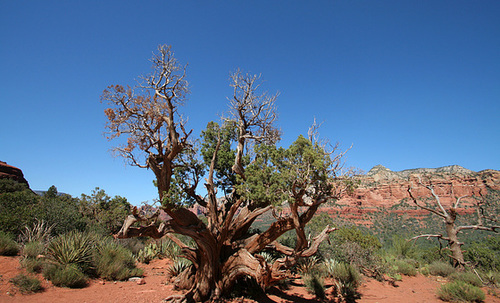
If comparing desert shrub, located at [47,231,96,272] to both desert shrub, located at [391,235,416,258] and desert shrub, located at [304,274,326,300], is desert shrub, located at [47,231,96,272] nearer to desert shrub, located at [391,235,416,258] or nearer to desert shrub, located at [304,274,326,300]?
desert shrub, located at [304,274,326,300]

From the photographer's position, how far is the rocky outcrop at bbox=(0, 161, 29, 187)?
49756 millimetres

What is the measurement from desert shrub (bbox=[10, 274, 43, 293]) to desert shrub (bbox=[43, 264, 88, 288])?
57cm

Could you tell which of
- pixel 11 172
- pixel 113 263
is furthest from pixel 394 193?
pixel 11 172

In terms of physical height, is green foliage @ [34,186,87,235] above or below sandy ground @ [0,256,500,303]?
above

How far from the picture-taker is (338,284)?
35.4 ft

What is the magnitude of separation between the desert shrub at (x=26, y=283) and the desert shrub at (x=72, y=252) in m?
1.34

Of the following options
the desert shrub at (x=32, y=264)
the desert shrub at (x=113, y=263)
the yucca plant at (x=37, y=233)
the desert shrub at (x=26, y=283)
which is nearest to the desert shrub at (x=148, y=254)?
the desert shrub at (x=113, y=263)

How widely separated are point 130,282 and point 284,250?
6.84 meters

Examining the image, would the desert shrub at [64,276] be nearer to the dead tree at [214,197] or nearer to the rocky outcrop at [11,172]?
the dead tree at [214,197]

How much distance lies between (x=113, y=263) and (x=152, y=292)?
274 centimetres

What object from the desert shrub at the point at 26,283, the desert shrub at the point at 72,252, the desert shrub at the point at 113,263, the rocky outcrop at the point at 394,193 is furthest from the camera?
the rocky outcrop at the point at 394,193

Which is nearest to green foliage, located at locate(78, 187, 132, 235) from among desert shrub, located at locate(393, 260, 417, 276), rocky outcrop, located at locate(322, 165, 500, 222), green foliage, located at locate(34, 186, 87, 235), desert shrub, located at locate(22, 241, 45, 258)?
green foliage, located at locate(34, 186, 87, 235)

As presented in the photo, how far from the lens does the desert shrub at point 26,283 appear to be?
308 inches

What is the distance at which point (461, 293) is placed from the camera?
379 inches
